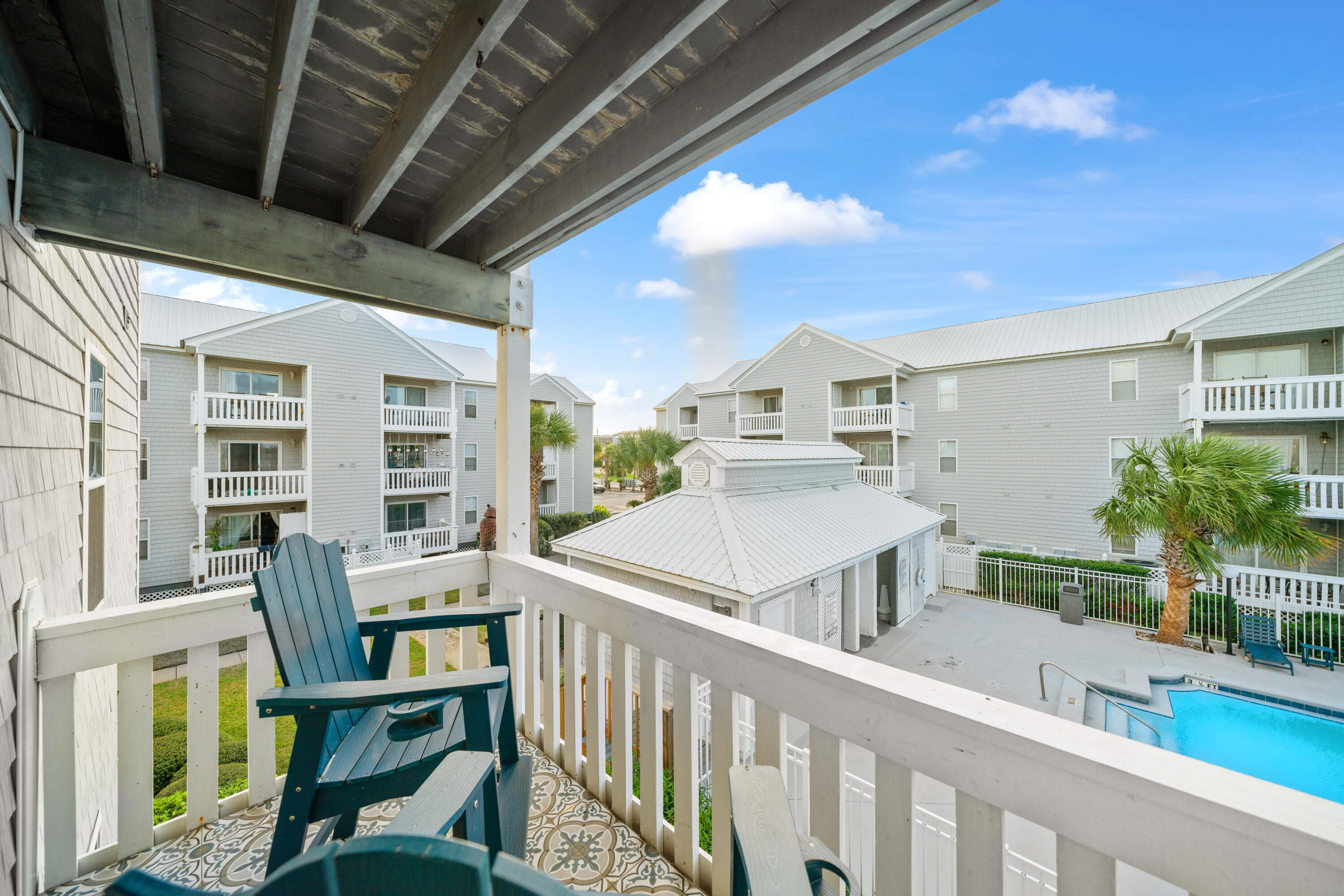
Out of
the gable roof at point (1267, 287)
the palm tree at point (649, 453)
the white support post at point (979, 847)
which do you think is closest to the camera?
the white support post at point (979, 847)

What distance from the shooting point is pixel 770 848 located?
57cm

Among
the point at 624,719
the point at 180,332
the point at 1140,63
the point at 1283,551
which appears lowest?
the point at 1283,551

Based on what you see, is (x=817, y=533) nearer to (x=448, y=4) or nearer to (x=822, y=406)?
(x=448, y=4)

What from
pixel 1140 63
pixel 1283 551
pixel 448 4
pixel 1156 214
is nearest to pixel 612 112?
pixel 448 4

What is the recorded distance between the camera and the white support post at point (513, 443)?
2.24 m

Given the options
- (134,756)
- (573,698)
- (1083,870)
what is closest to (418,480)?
(134,756)

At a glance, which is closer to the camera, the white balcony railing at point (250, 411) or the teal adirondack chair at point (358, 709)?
the teal adirondack chair at point (358, 709)

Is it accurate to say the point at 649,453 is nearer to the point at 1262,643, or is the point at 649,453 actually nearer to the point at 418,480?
the point at 418,480

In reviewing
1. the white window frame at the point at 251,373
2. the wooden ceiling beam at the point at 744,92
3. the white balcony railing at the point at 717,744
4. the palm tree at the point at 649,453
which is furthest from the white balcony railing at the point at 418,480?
the wooden ceiling beam at the point at 744,92

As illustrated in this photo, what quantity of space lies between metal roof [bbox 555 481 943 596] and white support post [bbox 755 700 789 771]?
329 cm

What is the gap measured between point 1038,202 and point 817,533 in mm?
8001

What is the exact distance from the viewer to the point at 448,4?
1.06 m

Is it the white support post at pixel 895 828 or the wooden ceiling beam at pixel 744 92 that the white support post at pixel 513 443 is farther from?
the white support post at pixel 895 828

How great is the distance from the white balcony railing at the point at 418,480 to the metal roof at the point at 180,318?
4168 millimetres
